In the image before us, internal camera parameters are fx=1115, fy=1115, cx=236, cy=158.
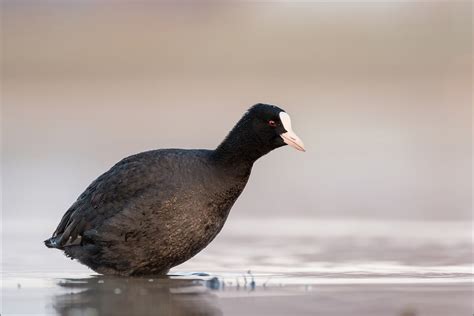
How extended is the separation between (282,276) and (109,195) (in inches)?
63.0

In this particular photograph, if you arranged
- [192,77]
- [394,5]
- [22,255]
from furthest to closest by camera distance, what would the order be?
[394,5] → [192,77] → [22,255]

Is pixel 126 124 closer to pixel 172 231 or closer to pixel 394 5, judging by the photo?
pixel 172 231

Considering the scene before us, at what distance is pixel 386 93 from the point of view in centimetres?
2852

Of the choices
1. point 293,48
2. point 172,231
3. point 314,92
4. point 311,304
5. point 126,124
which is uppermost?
point 293,48

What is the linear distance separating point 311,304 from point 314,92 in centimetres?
2114

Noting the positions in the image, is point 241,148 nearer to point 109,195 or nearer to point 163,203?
point 163,203

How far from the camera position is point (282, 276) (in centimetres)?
894

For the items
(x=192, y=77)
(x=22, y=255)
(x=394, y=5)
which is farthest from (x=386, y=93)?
(x=22, y=255)

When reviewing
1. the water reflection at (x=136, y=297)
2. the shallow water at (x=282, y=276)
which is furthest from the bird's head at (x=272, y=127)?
the water reflection at (x=136, y=297)

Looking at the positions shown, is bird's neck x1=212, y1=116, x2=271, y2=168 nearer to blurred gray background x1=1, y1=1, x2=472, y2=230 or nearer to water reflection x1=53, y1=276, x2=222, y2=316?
water reflection x1=53, y1=276, x2=222, y2=316

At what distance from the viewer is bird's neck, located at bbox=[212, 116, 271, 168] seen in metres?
9.27

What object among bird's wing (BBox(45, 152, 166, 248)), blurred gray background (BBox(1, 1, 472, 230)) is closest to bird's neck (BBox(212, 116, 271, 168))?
bird's wing (BBox(45, 152, 166, 248))

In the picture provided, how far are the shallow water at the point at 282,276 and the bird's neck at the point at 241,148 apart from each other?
3.03 ft

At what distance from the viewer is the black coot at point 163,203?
884cm
